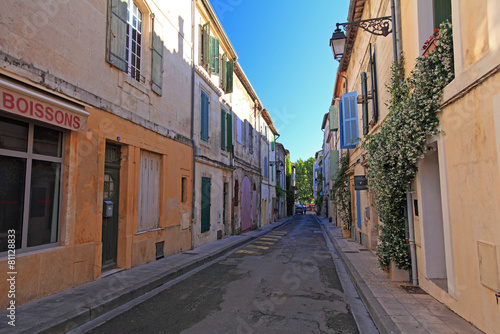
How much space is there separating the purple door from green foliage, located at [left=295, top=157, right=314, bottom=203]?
4669 cm

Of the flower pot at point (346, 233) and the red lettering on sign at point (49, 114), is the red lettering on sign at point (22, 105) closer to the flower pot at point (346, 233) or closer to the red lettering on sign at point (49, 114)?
the red lettering on sign at point (49, 114)

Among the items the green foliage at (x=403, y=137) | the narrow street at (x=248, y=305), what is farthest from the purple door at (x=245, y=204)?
the green foliage at (x=403, y=137)

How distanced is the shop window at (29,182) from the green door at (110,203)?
140 centimetres

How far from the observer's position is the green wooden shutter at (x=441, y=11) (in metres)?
5.10

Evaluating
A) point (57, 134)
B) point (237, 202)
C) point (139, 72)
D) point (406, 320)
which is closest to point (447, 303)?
point (406, 320)

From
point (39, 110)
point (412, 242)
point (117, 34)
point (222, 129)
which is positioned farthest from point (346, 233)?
point (39, 110)

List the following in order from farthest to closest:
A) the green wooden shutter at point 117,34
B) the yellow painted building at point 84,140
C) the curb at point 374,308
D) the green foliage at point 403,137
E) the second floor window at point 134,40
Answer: the second floor window at point 134,40
the green wooden shutter at point 117,34
the yellow painted building at point 84,140
the green foliage at point 403,137
the curb at point 374,308

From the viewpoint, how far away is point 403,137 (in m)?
4.78

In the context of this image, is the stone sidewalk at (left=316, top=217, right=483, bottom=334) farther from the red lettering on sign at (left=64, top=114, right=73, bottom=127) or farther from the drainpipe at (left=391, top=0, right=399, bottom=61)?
the red lettering on sign at (left=64, top=114, right=73, bottom=127)

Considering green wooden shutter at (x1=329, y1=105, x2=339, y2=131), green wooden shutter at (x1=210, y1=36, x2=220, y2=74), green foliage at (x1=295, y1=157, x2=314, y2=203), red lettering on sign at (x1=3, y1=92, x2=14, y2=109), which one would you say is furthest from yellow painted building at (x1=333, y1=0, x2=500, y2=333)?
green foliage at (x1=295, y1=157, x2=314, y2=203)

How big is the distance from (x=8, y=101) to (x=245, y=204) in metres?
14.4

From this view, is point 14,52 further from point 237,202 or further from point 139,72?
point 237,202

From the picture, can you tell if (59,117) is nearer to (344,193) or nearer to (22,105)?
(22,105)

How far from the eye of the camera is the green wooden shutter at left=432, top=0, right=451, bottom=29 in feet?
16.7
